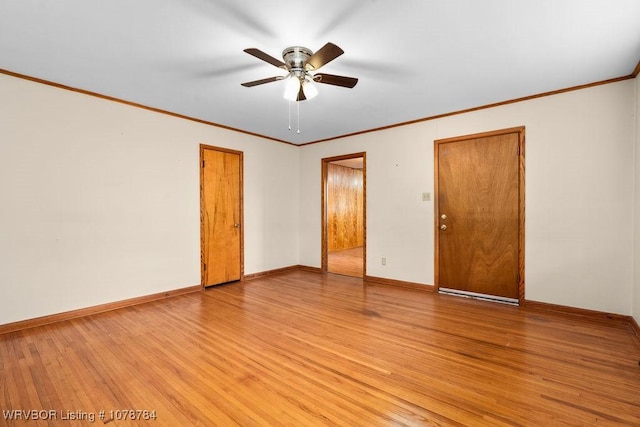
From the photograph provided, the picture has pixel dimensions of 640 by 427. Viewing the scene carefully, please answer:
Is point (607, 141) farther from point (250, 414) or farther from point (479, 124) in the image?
point (250, 414)

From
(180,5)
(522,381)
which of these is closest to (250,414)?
Answer: (522,381)

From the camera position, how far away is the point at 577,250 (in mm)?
3209

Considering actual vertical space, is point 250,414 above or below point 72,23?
below

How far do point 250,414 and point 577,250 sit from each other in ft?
12.1

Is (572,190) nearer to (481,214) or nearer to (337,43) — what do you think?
(481,214)

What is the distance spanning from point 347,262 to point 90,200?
472 cm

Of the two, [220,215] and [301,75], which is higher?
[301,75]

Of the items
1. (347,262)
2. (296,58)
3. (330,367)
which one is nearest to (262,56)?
(296,58)

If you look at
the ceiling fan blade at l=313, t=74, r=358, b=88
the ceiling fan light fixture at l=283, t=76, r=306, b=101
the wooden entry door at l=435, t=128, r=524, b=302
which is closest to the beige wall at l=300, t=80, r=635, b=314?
the wooden entry door at l=435, t=128, r=524, b=302

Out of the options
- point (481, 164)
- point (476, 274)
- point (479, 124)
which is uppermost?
point (479, 124)

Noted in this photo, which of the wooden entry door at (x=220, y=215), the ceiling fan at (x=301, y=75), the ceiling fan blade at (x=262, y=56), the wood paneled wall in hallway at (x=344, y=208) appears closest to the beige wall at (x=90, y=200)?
the wooden entry door at (x=220, y=215)

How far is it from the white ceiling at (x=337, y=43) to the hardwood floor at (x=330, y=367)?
2.53 metres

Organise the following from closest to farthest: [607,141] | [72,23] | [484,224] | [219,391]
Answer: [219,391], [72,23], [607,141], [484,224]

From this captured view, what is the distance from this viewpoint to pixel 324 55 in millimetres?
2084
